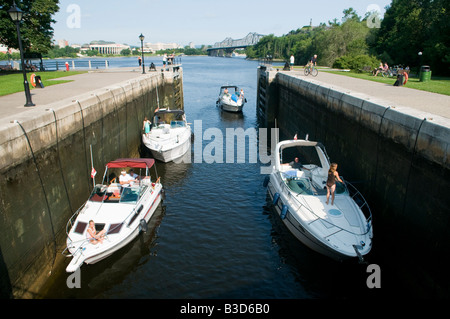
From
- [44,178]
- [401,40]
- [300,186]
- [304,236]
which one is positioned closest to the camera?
[44,178]

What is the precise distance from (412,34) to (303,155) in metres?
32.6

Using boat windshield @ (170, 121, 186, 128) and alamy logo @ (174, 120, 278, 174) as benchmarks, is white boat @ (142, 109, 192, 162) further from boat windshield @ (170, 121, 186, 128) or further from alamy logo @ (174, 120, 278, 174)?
alamy logo @ (174, 120, 278, 174)

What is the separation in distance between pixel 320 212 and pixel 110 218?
7.36m

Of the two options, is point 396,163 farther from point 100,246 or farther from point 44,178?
point 44,178

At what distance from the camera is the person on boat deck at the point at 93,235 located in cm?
1066

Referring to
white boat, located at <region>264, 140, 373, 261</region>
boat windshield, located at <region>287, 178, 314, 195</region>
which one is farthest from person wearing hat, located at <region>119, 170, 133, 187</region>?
boat windshield, located at <region>287, 178, 314, 195</region>

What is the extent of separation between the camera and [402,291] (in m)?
9.81

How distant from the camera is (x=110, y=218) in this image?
11781 mm

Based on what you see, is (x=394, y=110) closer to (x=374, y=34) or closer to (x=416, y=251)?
(x=416, y=251)

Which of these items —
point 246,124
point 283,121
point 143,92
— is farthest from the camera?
point 246,124

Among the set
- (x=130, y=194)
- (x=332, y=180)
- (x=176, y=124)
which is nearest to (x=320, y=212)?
(x=332, y=180)

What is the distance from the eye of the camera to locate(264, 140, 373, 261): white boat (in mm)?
10531
